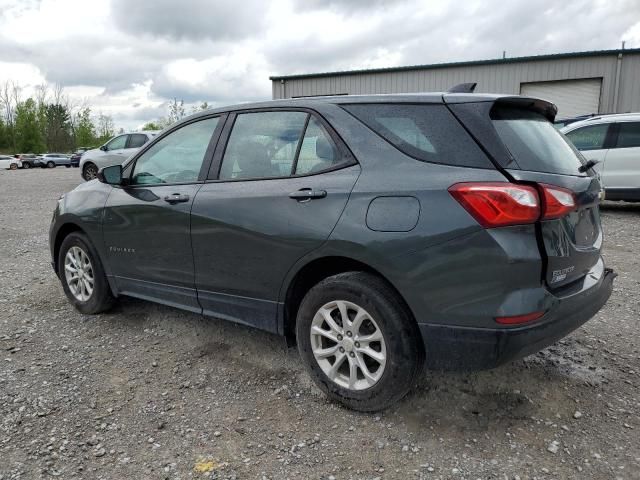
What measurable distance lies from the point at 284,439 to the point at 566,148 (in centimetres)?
219

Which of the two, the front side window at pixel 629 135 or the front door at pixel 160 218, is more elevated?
the front side window at pixel 629 135

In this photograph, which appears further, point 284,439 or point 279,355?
point 279,355

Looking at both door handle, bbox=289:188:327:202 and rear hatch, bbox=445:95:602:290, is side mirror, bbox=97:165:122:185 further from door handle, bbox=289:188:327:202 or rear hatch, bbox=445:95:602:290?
rear hatch, bbox=445:95:602:290

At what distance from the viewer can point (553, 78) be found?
19797 mm

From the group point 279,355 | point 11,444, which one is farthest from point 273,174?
point 11,444

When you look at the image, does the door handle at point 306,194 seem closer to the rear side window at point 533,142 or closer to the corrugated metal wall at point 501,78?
the rear side window at point 533,142

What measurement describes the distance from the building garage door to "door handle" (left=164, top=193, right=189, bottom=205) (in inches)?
734

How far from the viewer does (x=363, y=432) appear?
2678 mm

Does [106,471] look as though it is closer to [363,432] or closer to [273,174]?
[363,432]

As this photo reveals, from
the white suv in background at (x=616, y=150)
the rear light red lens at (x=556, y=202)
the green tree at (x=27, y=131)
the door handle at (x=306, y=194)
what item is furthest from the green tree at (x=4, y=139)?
the rear light red lens at (x=556, y=202)

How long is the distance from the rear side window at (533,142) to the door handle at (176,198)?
6.47 ft

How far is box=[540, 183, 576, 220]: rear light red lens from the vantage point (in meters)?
2.36

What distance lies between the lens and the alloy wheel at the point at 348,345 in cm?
269

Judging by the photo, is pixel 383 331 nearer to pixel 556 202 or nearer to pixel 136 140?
pixel 556 202
